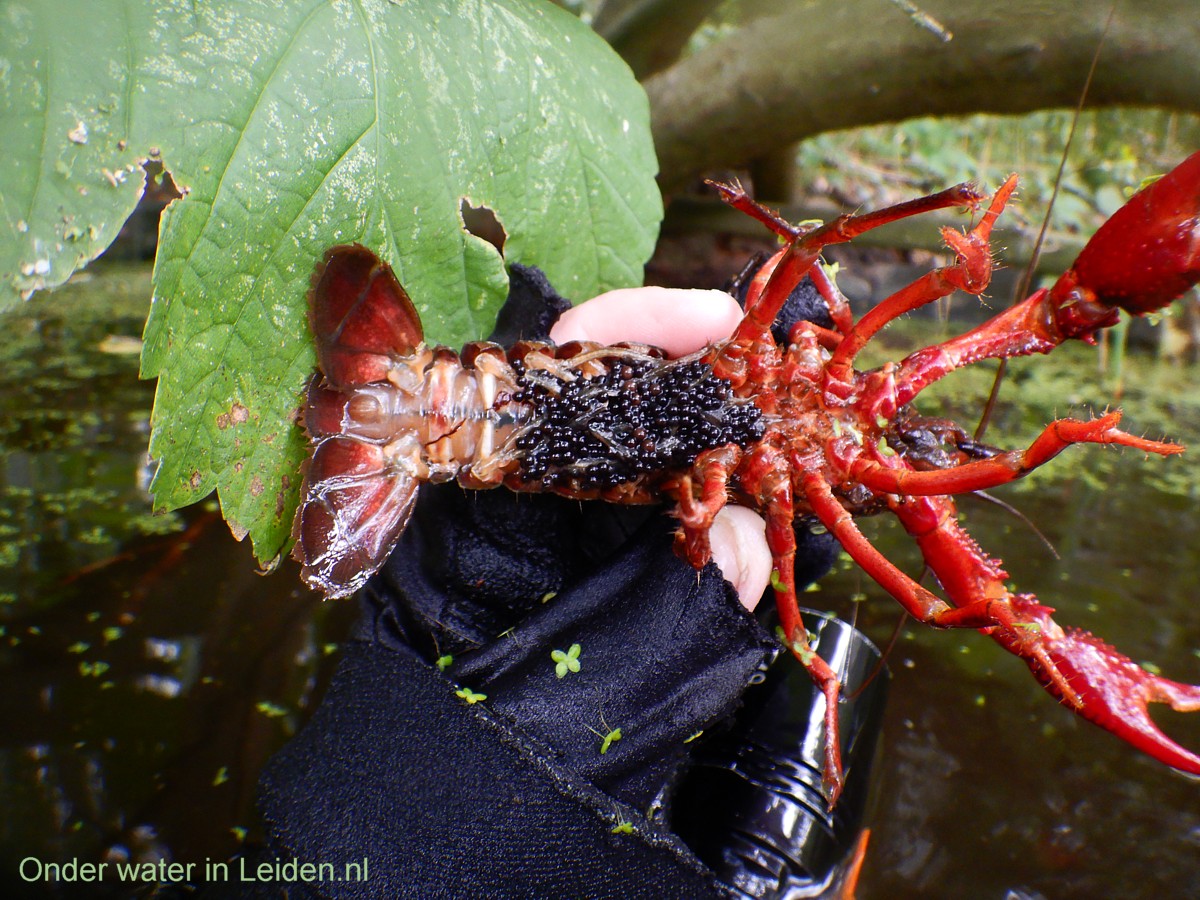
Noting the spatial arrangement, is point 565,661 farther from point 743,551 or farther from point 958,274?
point 958,274

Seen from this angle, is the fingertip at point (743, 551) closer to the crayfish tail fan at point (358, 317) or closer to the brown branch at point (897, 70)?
the crayfish tail fan at point (358, 317)

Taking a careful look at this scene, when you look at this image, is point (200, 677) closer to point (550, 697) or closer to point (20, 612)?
point (20, 612)

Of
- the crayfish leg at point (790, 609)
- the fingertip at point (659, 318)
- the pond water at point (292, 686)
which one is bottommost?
the pond water at point (292, 686)

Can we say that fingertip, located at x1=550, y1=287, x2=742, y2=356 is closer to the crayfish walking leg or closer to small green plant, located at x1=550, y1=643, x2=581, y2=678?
the crayfish walking leg

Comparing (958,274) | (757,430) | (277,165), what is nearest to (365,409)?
(277,165)

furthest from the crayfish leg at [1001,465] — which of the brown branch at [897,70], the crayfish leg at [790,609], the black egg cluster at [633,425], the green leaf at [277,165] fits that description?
the brown branch at [897,70]

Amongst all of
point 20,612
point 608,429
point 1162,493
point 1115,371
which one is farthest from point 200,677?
point 1115,371

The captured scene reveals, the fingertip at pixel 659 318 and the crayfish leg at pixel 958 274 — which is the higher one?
the crayfish leg at pixel 958 274
